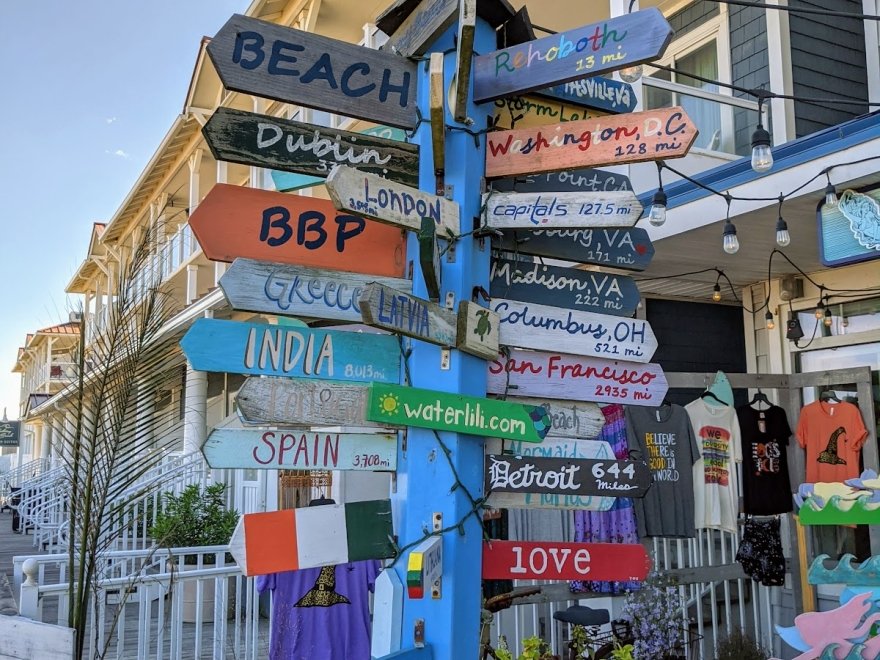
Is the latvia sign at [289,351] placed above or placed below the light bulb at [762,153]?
below

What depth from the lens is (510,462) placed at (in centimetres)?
254

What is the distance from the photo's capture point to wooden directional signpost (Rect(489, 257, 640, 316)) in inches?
110

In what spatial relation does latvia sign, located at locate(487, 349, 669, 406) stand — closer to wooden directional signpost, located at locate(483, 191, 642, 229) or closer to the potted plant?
wooden directional signpost, located at locate(483, 191, 642, 229)

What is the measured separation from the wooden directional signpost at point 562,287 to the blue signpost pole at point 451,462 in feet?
0.52

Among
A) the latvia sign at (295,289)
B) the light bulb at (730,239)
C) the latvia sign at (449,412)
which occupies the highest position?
the light bulb at (730,239)

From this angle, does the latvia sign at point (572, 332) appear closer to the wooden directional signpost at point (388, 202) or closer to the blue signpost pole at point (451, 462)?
the blue signpost pole at point (451, 462)

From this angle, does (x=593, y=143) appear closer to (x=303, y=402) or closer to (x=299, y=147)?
(x=299, y=147)

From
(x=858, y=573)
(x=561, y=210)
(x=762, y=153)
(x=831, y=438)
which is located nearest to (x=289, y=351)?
(x=561, y=210)

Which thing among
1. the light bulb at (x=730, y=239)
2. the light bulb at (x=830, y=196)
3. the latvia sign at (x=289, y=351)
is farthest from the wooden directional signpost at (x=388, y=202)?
the light bulb at (x=730, y=239)

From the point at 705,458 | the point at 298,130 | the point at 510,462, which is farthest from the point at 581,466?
the point at 705,458

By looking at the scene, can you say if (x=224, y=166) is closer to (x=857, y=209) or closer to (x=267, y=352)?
(x=857, y=209)

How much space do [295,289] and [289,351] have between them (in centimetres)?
19

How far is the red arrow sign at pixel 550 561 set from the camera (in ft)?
8.42

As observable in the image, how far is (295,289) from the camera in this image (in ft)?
7.95
